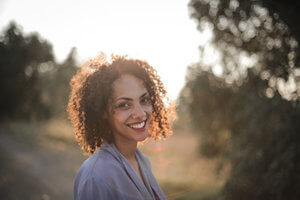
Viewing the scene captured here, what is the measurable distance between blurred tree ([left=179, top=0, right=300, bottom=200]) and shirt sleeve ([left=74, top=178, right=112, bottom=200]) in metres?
4.32

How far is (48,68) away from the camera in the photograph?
2759 centimetres

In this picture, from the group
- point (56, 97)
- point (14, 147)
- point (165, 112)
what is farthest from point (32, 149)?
point (56, 97)

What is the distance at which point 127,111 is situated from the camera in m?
2.13

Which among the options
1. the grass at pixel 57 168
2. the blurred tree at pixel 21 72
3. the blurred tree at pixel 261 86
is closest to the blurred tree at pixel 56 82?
the blurred tree at pixel 21 72

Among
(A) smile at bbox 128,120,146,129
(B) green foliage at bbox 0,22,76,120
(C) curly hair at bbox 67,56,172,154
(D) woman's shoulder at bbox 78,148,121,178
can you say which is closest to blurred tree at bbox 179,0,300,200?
(C) curly hair at bbox 67,56,172,154

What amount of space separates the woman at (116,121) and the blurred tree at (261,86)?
344cm

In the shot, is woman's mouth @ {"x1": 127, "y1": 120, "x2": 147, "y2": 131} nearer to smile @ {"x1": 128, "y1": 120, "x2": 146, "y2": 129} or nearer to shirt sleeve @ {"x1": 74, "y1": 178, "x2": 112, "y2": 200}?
smile @ {"x1": 128, "y1": 120, "x2": 146, "y2": 129}

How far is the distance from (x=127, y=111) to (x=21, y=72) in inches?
855

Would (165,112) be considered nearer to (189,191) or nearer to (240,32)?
(240,32)

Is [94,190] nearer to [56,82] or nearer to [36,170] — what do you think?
[36,170]

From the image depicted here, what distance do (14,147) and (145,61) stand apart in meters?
11.9

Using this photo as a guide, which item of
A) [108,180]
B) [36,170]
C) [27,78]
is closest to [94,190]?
[108,180]

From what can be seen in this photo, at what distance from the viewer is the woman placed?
1.87m

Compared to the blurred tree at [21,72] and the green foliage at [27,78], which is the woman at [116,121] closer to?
the green foliage at [27,78]
